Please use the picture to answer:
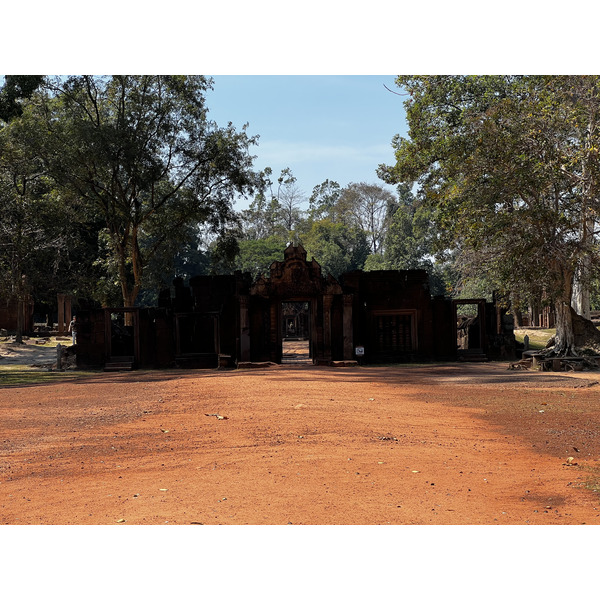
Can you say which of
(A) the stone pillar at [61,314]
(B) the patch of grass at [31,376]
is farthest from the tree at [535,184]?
(A) the stone pillar at [61,314]

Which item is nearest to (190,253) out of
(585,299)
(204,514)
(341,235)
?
(341,235)

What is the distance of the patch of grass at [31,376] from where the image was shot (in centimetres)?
2024

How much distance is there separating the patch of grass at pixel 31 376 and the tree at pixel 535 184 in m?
13.0

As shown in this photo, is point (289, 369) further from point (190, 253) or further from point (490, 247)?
point (190, 253)

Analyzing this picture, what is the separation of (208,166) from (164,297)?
272 inches

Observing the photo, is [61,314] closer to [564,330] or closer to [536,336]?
[536,336]

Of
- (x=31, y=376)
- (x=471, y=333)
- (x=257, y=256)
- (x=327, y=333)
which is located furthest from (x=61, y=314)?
(x=471, y=333)

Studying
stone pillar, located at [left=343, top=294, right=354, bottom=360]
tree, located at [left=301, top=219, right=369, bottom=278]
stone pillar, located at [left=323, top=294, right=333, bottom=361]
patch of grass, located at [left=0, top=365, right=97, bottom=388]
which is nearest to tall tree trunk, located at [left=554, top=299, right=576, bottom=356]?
stone pillar, located at [left=343, top=294, right=354, bottom=360]

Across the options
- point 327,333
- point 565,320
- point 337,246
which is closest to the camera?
point 565,320

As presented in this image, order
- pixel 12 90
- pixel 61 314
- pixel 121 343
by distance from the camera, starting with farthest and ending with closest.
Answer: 1. pixel 61 314
2. pixel 121 343
3. pixel 12 90

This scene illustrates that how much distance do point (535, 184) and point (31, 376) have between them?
1682 cm

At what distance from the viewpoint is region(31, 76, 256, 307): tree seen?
→ 88.9ft

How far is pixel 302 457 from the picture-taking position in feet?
25.8

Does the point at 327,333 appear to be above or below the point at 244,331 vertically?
below
